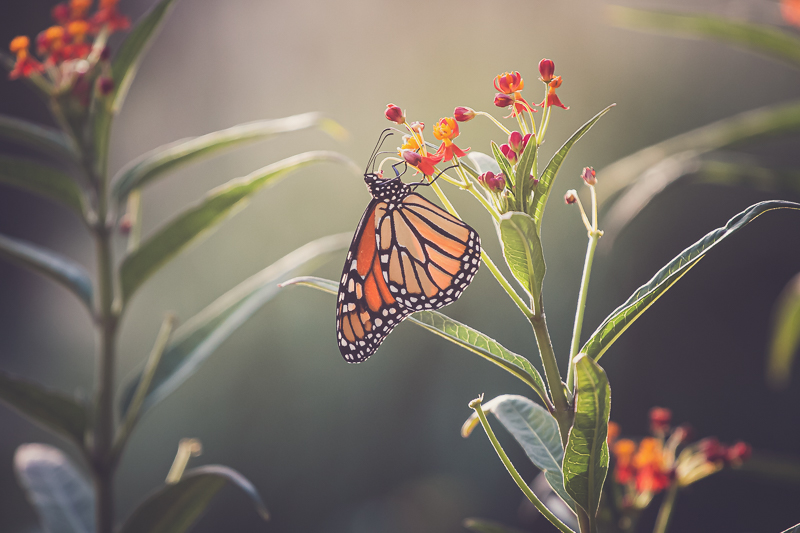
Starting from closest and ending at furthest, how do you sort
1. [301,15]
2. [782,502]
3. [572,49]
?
[782,502] → [572,49] → [301,15]

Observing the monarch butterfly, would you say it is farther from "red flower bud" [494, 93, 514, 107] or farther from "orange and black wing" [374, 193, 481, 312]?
"red flower bud" [494, 93, 514, 107]

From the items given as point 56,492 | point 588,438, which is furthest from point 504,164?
point 56,492

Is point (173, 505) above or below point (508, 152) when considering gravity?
below

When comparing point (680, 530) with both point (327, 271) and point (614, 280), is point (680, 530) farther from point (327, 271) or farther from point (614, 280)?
point (327, 271)

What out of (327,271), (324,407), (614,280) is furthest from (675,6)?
(324,407)

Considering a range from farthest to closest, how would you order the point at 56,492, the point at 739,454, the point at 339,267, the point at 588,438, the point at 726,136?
the point at 339,267, the point at 56,492, the point at 726,136, the point at 739,454, the point at 588,438

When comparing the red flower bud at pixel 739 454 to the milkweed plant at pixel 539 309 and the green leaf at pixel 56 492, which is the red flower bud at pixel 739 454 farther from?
the green leaf at pixel 56 492

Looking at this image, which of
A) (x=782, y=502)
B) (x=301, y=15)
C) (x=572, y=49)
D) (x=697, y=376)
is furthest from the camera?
(x=301, y=15)

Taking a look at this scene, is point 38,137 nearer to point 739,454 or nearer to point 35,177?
point 35,177
